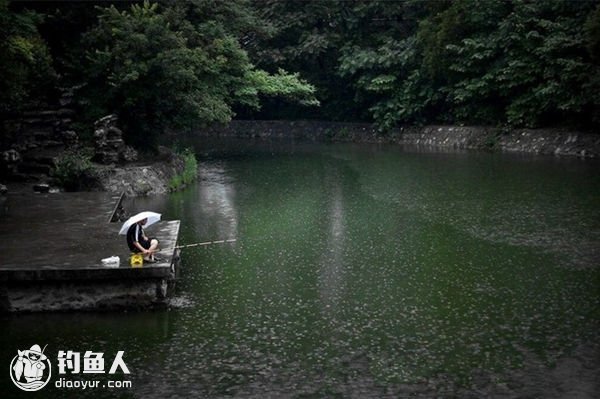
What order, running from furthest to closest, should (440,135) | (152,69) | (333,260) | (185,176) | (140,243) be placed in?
(440,135) < (185,176) < (152,69) < (333,260) < (140,243)

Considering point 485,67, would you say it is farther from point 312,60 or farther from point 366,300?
point 366,300

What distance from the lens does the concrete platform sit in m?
14.8

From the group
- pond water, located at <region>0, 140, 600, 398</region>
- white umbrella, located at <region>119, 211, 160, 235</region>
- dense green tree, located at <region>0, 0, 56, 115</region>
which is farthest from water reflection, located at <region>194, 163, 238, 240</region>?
dense green tree, located at <region>0, 0, 56, 115</region>

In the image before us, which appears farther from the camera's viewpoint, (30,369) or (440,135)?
(440,135)

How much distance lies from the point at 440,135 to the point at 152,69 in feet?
69.2

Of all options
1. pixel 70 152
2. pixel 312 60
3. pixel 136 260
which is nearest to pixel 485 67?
pixel 312 60

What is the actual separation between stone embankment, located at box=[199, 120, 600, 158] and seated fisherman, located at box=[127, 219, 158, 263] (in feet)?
83.6

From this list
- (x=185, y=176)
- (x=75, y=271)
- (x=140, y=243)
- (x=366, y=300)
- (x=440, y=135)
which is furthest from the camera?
(x=440, y=135)

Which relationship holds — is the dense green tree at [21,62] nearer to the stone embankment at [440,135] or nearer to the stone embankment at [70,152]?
the stone embankment at [70,152]

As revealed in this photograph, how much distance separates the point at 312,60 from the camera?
55.2 m

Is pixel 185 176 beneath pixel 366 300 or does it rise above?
above

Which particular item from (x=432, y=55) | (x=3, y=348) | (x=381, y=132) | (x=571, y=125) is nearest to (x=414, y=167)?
(x=571, y=125)

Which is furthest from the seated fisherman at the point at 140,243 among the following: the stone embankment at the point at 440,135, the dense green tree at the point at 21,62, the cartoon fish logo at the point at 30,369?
the stone embankment at the point at 440,135

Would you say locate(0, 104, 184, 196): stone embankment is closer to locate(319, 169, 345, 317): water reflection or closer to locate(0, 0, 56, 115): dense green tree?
locate(0, 0, 56, 115): dense green tree
